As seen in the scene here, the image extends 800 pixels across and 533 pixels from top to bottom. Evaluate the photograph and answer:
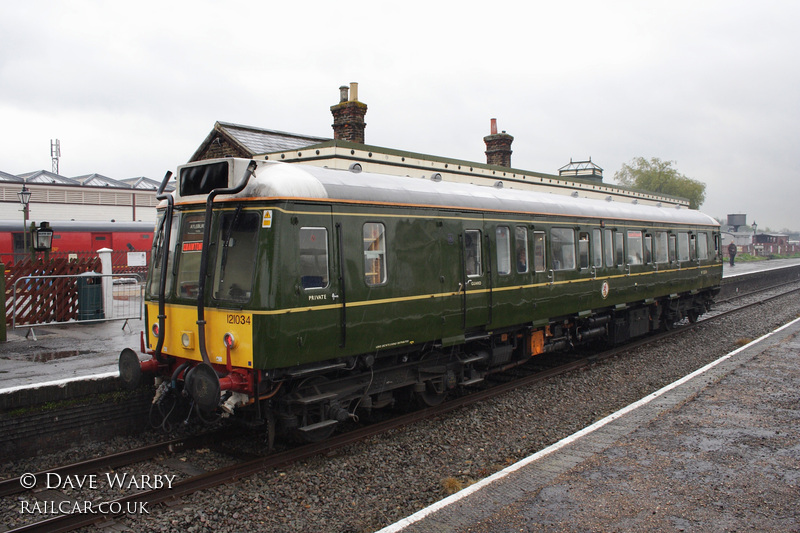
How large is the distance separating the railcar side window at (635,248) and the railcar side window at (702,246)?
4335 mm

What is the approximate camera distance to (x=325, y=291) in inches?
267

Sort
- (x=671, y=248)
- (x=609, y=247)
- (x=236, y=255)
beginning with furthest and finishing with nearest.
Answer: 1. (x=671, y=248)
2. (x=609, y=247)
3. (x=236, y=255)

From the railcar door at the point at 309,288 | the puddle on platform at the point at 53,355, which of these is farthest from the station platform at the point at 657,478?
the puddle on platform at the point at 53,355

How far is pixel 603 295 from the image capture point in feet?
41.0

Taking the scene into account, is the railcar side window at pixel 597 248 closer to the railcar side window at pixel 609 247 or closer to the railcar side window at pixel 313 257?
the railcar side window at pixel 609 247

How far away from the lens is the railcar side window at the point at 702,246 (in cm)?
1728

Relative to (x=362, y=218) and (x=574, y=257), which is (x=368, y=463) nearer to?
(x=362, y=218)

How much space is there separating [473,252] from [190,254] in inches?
162

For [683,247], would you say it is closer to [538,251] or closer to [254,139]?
[538,251]

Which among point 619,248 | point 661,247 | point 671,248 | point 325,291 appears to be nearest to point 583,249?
point 619,248

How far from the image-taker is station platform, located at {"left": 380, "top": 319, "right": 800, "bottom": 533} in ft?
16.3

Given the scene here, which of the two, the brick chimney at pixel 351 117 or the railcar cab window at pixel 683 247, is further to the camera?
the brick chimney at pixel 351 117

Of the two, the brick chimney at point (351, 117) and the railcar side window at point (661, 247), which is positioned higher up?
the brick chimney at point (351, 117)

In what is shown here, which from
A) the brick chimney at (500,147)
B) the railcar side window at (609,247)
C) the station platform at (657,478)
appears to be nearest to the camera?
the station platform at (657,478)
